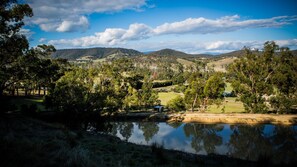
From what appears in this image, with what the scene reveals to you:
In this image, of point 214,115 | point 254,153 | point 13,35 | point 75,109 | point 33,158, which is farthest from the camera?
point 214,115

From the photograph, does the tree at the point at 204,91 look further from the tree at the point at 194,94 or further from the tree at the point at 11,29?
the tree at the point at 11,29

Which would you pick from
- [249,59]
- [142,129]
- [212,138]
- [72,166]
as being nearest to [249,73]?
[249,59]

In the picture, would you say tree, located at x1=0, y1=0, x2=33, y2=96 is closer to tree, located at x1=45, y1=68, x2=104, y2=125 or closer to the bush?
tree, located at x1=45, y1=68, x2=104, y2=125

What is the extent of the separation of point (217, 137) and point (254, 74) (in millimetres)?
22207

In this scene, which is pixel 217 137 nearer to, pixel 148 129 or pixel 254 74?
pixel 148 129

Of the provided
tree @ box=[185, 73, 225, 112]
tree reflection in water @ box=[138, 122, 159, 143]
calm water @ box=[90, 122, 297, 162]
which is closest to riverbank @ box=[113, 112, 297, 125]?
calm water @ box=[90, 122, 297, 162]

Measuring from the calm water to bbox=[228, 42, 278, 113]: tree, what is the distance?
9.47 meters

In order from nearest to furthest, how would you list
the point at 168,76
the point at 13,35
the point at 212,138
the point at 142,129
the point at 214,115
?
the point at 13,35, the point at 212,138, the point at 142,129, the point at 214,115, the point at 168,76

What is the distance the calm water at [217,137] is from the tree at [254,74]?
31.1 feet

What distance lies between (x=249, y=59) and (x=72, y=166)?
47794mm

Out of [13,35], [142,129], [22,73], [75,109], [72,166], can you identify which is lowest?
[142,129]

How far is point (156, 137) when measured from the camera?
30297 mm

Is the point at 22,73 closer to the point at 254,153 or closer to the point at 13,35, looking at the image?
the point at 13,35

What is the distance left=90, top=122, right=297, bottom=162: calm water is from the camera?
23281mm
